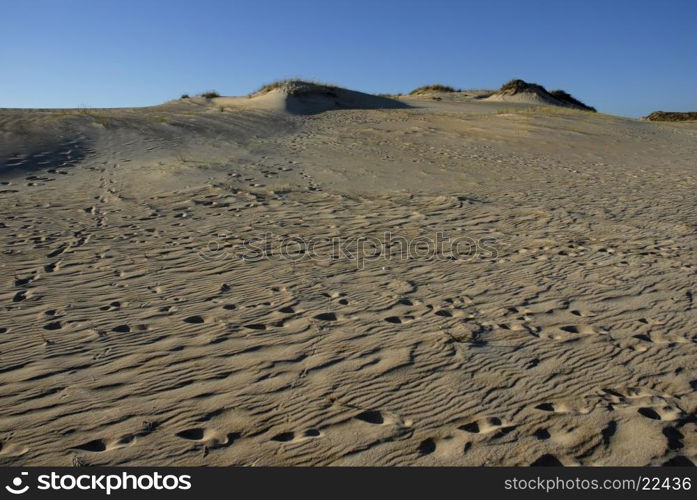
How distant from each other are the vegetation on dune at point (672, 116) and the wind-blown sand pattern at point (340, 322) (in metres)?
22.1

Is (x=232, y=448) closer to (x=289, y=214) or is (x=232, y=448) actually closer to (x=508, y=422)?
(x=508, y=422)

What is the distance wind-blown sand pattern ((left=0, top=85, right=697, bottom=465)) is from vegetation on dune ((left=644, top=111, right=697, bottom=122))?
22.1 metres

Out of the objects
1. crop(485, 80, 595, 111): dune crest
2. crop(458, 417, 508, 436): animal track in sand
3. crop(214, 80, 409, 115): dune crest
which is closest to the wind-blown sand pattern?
crop(458, 417, 508, 436): animal track in sand

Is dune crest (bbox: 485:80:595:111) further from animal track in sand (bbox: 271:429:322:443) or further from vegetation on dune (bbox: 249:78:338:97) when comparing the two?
animal track in sand (bbox: 271:429:322:443)

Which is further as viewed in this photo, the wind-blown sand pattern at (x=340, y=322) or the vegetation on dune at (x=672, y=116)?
the vegetation on dune at (x=672, y=116)

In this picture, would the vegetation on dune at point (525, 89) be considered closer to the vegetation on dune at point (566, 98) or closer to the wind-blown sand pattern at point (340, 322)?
the vegetation on dune at point (566, 98)

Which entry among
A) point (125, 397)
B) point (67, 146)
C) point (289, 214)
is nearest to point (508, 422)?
point (125, 397)

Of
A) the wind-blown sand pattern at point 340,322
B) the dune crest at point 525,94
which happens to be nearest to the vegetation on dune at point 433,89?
the dune crest at point 525,94

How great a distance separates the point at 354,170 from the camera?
11.3 meters

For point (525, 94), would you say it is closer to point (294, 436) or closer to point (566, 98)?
point (566, 98)

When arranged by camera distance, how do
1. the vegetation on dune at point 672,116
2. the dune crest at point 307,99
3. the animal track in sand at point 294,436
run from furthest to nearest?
1. the vegetation on dune at point 672,116
2. the dune crest at point 307,99
3. the animal track in sand at point 294,436

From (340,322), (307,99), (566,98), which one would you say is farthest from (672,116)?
(340,322)

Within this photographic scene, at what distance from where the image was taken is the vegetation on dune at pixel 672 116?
28909 millimetres

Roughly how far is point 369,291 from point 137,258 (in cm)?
261
